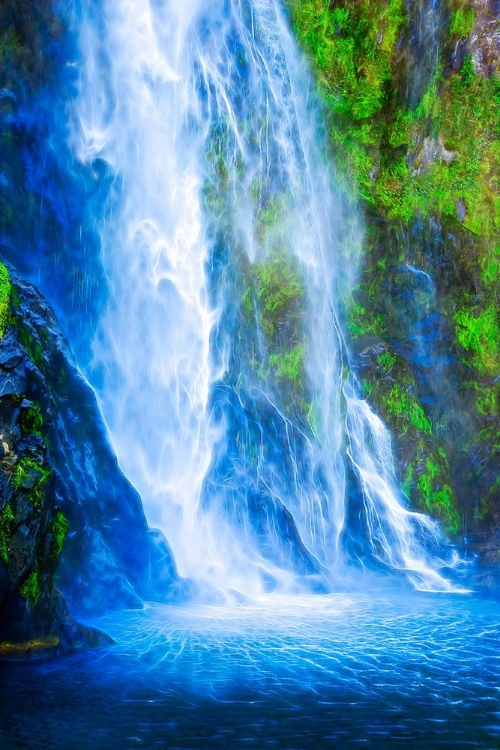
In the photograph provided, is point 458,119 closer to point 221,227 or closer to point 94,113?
point 221,227

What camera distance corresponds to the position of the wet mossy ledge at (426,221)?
14.8m

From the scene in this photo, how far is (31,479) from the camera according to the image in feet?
22.4

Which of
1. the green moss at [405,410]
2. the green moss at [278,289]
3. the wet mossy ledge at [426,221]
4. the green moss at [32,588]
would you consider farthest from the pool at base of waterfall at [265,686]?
the green moss at [278,289]

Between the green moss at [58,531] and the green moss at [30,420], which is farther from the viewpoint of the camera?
the green moss at [58,531]

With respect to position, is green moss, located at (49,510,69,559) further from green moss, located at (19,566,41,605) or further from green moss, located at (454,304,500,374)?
green moss, located at (454,304,500,374)

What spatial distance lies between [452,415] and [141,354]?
700cm

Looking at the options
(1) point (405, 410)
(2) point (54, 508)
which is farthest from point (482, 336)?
(2) point (54, 508)

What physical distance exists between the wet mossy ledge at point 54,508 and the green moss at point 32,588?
0.01 metres

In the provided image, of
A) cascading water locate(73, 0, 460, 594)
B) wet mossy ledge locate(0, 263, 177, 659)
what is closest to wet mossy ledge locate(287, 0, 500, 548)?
cascading water locate(73, 0, 460, 594)

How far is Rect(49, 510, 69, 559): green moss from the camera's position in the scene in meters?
7.35

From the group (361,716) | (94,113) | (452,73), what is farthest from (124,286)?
(361,716)

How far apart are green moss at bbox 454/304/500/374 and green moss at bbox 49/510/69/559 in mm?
10435

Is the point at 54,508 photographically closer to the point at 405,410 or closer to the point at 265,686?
the point at 265,686

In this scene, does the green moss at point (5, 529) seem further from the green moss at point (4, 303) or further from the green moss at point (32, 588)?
the green moss at point (4, 303)
